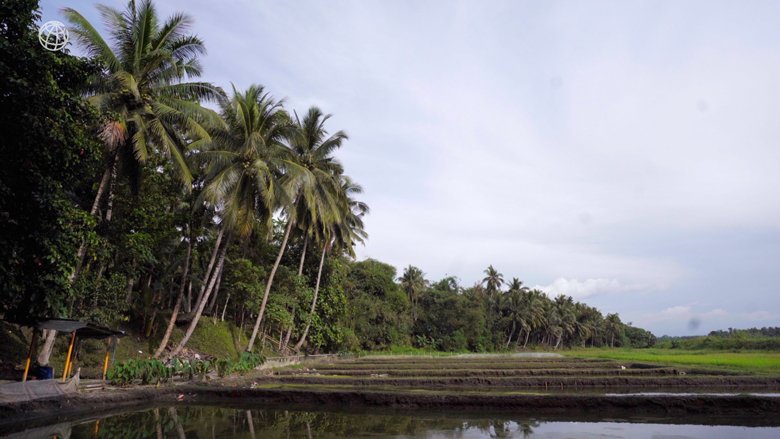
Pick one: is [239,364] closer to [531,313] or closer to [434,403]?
[434,403]

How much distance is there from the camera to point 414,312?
56062 mm

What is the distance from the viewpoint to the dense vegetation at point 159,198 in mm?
7484

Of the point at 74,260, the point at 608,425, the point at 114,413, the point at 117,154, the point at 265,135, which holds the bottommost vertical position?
the point at 114,413

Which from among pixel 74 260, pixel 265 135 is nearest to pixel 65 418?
pixel 74 260

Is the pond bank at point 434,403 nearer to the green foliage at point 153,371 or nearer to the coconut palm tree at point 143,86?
the green foliage at point 153,371

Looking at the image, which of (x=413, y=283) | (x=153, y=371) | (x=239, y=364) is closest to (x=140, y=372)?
(x=153, y=371)

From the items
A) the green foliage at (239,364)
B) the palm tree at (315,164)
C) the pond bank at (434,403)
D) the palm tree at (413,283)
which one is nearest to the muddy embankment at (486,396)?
the pond bank at (434,403)

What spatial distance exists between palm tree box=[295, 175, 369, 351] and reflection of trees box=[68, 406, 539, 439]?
49.2 ft

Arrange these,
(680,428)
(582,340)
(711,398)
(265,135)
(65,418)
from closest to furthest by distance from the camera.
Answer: (680,428) < (65,418) < (711,398) < (265,135) < (582,340)

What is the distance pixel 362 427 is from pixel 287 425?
1886 millimetres

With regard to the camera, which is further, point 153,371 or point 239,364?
point 239,364

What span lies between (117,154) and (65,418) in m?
7.55

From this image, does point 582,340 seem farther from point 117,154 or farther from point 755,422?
point 117,154

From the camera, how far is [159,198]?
1692 centimetres
